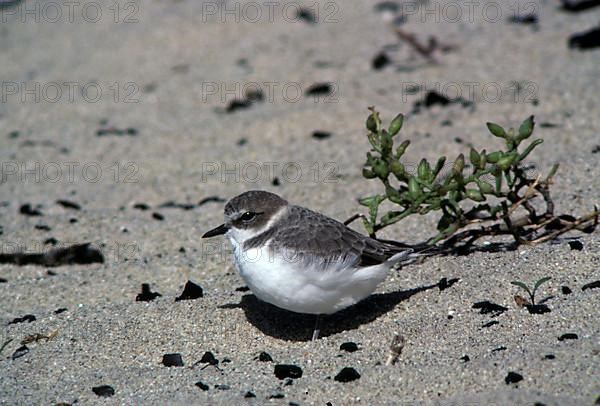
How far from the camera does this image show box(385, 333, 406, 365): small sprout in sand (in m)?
4.09

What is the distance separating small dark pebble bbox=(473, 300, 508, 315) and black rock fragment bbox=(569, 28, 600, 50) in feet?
14.8

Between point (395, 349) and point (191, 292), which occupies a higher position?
point (395, 349)

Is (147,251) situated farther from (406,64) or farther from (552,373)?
(406,64)

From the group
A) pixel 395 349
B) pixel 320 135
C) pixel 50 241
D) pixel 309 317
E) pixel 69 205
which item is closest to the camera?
pixel 395 349

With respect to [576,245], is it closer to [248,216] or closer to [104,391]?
[248,216]

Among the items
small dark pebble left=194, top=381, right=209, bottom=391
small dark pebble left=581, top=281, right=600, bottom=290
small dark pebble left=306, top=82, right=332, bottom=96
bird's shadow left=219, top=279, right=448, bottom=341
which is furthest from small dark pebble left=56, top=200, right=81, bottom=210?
small dark pebble left=581, top=281, right=600, bottom=290

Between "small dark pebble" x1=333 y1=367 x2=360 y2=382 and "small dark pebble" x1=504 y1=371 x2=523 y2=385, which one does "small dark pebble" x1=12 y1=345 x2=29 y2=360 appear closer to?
"small dark pebble" x1=333 y1=367 x2=360 y2=382

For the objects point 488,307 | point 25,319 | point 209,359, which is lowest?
point 25,319

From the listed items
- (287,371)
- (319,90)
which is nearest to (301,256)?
(287,371)

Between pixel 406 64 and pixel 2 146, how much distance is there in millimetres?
4114

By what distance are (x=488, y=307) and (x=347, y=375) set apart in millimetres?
912

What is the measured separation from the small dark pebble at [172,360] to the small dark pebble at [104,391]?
354mm

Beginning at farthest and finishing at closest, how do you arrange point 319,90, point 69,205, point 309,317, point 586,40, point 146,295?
point 319,90 → point 586,40 → point 69,205 → point 146,295 → point 309,317

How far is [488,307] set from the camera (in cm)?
442
